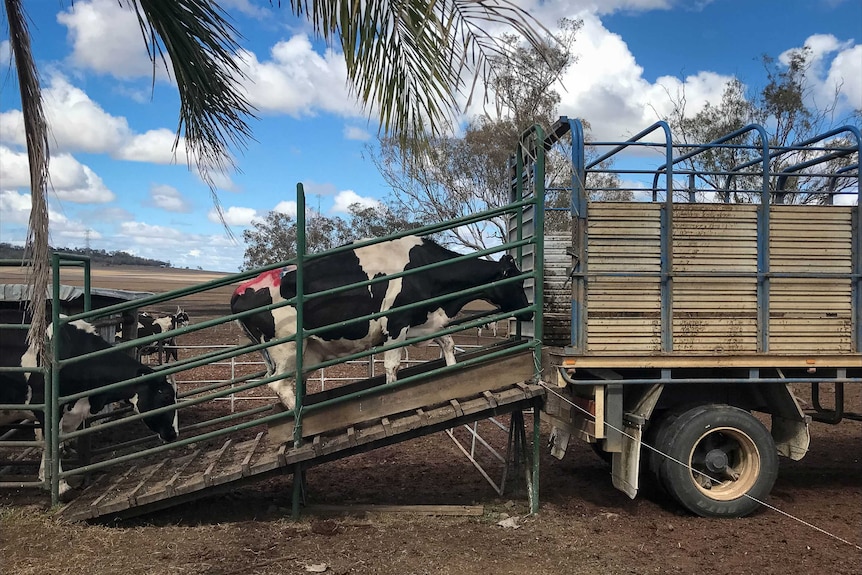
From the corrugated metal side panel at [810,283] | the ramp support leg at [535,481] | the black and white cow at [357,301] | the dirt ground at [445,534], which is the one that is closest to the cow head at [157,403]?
the dirt ground at [445,534]

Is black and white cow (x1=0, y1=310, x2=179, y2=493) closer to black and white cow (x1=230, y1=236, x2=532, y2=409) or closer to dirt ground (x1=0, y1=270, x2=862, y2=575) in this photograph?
dirt ground (x1=0, y1=270, x2=862, y2=575)

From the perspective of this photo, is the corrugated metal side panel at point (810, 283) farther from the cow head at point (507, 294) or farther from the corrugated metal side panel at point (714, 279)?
the cow head at point (507, 294)

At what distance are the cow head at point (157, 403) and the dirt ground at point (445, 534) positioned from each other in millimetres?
783

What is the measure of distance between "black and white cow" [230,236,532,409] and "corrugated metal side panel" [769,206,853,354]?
79.4 inches

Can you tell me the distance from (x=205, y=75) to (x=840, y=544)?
5395 millimetres

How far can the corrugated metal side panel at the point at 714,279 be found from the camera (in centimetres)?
531

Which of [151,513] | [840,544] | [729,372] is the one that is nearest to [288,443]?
[151,513]

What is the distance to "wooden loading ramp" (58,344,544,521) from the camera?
504 cm

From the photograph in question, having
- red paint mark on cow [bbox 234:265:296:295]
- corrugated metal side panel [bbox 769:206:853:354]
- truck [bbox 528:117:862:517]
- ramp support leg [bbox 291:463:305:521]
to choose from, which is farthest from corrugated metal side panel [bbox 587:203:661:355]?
red paint mark on cow [bbox 234:265:296:295]

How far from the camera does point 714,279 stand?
17.5 ft

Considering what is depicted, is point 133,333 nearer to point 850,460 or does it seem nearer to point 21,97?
point 21,97

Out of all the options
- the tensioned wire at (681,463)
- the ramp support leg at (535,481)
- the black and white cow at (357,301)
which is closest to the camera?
the tensioned wire at (681,463)

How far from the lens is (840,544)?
4.91 metres

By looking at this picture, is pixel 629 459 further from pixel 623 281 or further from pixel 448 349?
pixel 448 349
